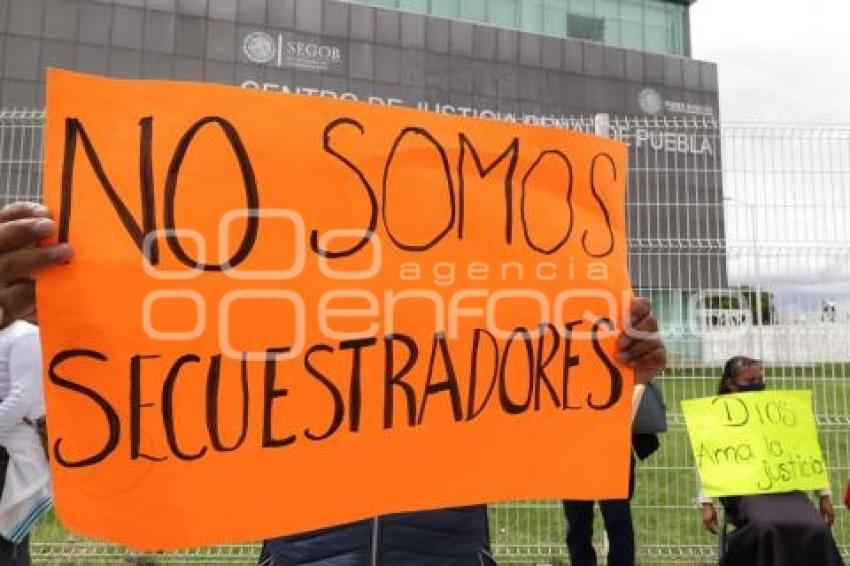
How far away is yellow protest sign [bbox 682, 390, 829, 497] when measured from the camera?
143 inches

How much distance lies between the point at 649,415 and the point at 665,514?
1468mm

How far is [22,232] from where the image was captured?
1.41m

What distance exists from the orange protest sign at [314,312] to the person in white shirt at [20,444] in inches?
70.2

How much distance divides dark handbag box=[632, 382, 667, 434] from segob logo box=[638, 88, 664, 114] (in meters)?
33.7

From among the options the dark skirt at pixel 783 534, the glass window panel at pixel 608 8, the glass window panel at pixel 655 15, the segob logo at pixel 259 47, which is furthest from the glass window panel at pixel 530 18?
the dark skirt at pixel 783 534

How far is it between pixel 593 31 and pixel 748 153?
3436cm

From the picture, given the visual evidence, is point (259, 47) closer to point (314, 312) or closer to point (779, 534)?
point (779, 534)

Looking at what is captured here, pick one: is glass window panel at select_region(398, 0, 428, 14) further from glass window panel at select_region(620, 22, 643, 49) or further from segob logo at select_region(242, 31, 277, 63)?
glass window panel at select_region(620, 22, 643, 49)

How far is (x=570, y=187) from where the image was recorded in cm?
192

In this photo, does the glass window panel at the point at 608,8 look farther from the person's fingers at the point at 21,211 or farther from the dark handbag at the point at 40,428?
the person's fingers at the point at 21,211

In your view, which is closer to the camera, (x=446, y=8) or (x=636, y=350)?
(x=636, y=350)

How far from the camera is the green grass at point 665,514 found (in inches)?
194

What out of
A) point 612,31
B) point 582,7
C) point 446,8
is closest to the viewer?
point 446,8

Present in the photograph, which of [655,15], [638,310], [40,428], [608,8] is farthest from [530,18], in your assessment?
[638,310]
